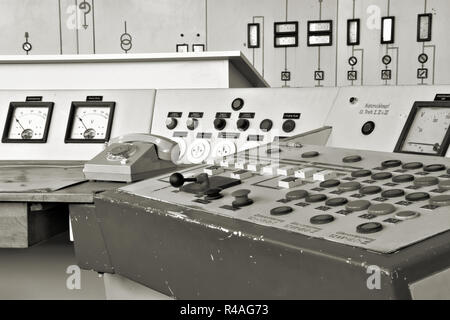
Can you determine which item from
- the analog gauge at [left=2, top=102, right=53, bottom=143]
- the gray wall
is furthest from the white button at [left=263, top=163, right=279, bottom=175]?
the gray wall

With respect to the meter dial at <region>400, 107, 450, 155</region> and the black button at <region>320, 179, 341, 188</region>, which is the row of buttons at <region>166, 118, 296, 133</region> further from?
the black button at <region>320, 179, 341, 188</region>

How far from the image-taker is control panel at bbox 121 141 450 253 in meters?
0.69

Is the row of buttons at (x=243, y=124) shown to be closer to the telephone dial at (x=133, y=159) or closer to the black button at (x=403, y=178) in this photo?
the telephone dial at (x=133, y=159)

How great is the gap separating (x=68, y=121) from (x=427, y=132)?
1189 millimetres

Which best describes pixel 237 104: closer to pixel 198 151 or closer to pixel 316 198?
pixel 198 151

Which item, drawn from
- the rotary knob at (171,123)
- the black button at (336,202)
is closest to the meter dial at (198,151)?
the rotary knob at (171,123)

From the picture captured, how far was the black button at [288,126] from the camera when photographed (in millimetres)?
1651

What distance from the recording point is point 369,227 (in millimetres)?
670

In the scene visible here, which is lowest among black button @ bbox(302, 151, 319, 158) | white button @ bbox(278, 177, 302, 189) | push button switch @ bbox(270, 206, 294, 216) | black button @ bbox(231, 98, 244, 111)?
push button switch @ bbox(270, 206, 294, 216)

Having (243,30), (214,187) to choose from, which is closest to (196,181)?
(214,187)

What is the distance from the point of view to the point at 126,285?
1189mm

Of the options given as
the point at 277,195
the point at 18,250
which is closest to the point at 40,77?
the point at 18,250

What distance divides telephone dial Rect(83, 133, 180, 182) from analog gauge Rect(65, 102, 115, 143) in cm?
35

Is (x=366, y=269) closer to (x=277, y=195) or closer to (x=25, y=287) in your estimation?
(x=277, y=195)
